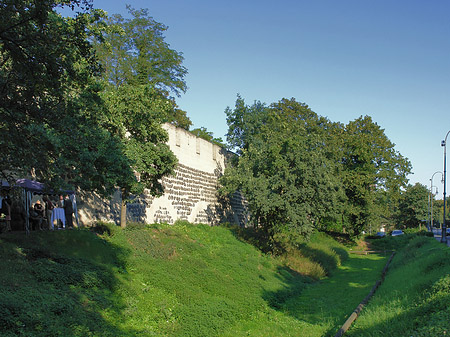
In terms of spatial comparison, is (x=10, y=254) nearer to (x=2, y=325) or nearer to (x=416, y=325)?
(x=2, y=325)

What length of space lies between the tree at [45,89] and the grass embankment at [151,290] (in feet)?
7.89

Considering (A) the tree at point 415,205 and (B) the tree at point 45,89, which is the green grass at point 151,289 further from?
(A) the tree at point 415,205

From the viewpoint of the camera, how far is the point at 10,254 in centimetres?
957

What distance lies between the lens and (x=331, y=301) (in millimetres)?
15570

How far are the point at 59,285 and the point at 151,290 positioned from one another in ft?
9.67

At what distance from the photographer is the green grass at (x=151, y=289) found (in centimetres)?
805

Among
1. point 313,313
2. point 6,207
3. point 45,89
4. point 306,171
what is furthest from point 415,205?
point 45,89

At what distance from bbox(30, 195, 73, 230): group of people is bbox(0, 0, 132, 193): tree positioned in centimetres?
487

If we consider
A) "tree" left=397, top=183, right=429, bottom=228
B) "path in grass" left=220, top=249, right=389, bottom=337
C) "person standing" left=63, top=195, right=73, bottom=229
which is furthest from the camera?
"tree" left=397, top=183, right=429, bottom=228

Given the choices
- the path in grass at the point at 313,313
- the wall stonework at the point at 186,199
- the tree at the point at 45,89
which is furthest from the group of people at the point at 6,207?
the path in grass at the point at 313,313

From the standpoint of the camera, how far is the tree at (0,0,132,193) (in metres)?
7.45

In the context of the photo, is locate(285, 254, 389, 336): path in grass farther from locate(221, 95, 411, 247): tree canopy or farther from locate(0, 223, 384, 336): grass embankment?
locate(221, 95, 411, 247): tree canopy

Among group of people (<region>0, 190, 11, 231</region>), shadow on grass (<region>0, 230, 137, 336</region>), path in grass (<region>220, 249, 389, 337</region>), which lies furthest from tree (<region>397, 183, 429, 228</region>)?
group of people (<region>0, 190, 11, 231</region>)

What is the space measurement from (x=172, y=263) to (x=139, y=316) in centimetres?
424
